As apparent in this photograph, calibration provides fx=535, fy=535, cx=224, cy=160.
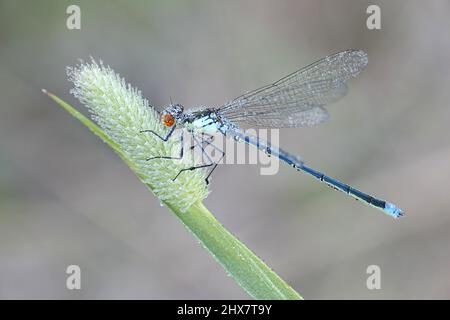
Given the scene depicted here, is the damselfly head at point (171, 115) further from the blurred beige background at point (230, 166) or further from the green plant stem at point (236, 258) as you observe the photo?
the blurred beige background at point (230, 166)

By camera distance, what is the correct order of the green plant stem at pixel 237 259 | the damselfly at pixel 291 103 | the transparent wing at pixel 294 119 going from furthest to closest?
the transparent wing at pixel 294 119
the damselfly at pixel 291 103
the green plant stem at pixel 237 259

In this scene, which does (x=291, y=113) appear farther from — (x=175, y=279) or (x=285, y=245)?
(x=175, y=279)

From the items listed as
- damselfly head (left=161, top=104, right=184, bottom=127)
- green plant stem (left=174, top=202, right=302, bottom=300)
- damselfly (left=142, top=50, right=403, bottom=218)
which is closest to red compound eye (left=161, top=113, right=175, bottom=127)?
damselfly head (left=161, top=104, right=184, bottom=127)

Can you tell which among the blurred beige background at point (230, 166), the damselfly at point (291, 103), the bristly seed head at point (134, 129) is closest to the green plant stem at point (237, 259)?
the bristly seed head at point (134, 129)

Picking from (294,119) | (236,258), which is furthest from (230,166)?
(236,258)

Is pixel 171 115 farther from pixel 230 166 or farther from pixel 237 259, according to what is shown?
pixel 230 166

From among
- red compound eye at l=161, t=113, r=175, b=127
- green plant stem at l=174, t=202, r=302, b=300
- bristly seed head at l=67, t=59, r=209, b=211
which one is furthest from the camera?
red compound eye at l=161, t=113, r=175, b=127

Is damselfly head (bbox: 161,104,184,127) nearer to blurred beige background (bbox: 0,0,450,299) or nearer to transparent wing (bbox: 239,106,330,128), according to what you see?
transparent wing (bbox: 239,106,330,128)
